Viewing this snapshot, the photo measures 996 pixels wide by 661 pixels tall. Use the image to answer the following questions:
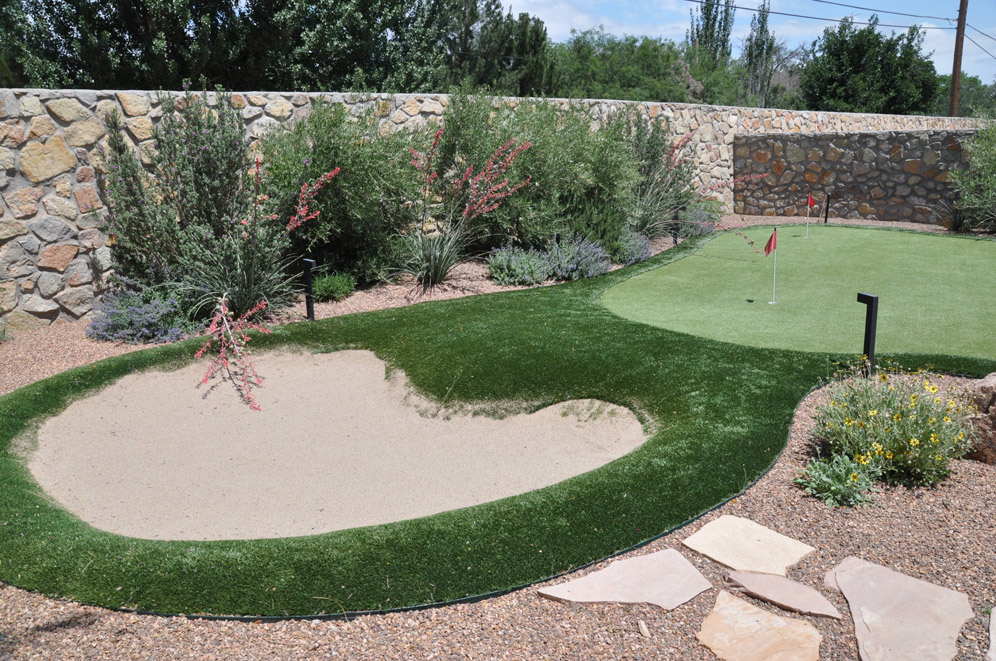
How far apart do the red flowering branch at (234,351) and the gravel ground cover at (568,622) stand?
308 cm

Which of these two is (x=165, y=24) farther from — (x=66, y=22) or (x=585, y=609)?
(x=585, y=609)

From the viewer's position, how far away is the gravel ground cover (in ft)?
10.3

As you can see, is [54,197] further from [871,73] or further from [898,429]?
[871,73]

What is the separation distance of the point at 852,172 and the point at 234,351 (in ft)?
42.3

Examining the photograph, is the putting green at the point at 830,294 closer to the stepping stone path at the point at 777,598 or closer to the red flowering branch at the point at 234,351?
the stepping stone path at the point at 777,598

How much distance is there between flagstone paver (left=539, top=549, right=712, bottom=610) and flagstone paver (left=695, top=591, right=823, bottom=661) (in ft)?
0.59

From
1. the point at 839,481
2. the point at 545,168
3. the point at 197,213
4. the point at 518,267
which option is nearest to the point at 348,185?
the point at 197,213

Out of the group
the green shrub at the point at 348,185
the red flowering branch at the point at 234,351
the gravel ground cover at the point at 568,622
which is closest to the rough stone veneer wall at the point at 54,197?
the green shrub at the point at 348,185

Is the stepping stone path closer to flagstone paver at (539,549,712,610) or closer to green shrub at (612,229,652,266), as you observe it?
flagstone paver at (539,549,712,610)

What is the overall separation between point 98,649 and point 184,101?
21.9ft

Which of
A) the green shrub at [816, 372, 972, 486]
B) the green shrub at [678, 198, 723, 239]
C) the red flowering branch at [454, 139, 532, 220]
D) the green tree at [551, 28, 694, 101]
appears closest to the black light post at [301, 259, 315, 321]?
the red flowering branch at [454, 139, 532, 220]

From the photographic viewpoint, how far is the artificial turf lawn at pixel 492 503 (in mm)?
3564

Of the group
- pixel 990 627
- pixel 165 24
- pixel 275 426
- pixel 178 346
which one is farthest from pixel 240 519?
pixel 165 24

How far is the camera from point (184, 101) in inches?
332
